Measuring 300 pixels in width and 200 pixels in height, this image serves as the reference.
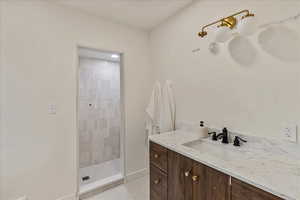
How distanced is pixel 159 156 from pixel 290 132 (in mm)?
1050

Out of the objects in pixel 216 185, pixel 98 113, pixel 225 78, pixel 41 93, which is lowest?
pixel 216 185

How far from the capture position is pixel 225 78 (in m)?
1.43

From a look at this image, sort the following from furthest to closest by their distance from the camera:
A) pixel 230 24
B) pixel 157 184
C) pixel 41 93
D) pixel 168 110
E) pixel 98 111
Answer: pixel 98 111
pixel 168 110
pixel 41 93
pixel 157 184
pixel 230 24

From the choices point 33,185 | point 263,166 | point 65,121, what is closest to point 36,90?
point 65,121

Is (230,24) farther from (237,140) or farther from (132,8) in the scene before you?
(132,8)

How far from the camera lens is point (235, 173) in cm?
83

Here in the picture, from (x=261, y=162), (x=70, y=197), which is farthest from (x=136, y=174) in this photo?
(x=261, y=162)

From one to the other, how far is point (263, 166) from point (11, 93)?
2227 millimetres

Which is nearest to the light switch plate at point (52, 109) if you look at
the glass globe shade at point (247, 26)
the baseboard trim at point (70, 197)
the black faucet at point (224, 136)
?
the baseboard trim at point (70, 197)

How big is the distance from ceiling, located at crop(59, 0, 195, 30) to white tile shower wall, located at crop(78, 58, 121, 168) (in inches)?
48.7

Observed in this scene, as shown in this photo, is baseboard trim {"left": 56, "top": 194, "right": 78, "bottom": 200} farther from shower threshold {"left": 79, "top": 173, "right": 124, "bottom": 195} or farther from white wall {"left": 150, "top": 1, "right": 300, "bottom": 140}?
white wall {"left": 150, "top": 1, "right": 300, "bottom": 140}

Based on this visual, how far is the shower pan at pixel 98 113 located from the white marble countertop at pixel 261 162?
80.3 inches

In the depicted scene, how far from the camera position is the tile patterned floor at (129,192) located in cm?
196

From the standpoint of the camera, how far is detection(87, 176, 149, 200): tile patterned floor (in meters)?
1.96
